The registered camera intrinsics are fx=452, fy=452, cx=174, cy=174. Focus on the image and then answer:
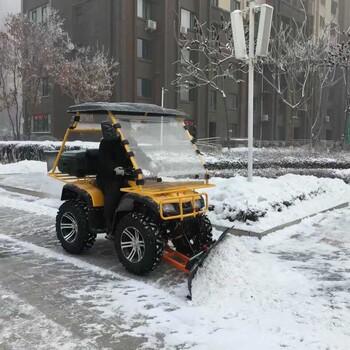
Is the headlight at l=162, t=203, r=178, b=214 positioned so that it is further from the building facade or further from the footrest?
the building facade

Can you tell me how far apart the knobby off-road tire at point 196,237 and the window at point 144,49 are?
98.9 ft

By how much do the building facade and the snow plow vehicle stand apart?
26.8 metres

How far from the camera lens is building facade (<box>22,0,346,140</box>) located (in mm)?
32719

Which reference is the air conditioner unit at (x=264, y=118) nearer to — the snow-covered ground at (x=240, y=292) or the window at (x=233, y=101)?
the window at (x=233, y=101)

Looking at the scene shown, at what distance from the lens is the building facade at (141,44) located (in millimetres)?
32719

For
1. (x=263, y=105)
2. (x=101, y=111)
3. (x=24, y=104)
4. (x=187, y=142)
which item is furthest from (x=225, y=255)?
(x=263, y=105)

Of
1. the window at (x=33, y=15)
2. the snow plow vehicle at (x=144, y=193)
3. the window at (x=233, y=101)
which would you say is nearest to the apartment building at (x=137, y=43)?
the window at (x=33, y=15)

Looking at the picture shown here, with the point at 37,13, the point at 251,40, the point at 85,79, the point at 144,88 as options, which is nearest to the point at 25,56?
the point at 85,79

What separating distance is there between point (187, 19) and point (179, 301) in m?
35.4

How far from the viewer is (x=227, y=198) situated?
7.91 m

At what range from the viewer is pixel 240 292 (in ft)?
15.2

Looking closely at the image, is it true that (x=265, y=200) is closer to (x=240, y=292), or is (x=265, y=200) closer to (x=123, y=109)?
(x=240, y=292)

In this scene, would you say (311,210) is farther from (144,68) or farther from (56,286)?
(144,68)

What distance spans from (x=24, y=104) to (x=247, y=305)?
27664mm
